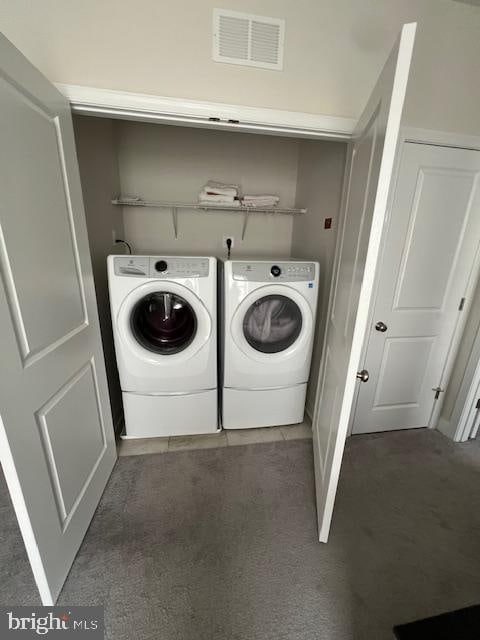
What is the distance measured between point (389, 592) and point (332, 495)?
43 centimetres

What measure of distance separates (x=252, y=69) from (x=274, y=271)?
0.93 metres

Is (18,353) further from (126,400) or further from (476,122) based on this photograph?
(476,122)

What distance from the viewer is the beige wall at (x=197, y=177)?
7.22 feet

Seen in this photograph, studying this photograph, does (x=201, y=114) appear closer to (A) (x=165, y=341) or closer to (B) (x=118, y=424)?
(A) (x=165, y=341)

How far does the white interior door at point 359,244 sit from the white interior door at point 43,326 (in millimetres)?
1060

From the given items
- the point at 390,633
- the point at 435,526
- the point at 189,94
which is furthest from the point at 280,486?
the point at 189,94

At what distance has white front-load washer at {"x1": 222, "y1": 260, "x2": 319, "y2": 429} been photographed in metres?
1.60

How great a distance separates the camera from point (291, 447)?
5.99 ft

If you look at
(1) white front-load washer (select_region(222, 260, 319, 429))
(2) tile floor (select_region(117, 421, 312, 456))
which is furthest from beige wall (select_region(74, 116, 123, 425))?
(1) white front-load washer (select_region(222, 260, 319, 429))

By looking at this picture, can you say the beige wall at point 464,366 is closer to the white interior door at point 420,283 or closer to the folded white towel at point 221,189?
the white interior door at point 420,283

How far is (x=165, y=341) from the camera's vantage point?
1.77 m

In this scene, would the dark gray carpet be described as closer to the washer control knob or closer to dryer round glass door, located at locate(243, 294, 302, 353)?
dryer round glass door, located at locate(243, 294, 302, 353)

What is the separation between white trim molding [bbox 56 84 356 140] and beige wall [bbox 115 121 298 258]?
3.38 ft

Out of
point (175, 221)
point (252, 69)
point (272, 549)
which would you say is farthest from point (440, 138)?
point (272, 549)
